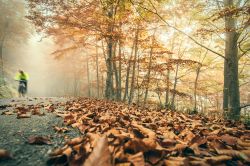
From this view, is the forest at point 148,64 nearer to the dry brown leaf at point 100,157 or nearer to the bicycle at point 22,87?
the dry brown leaf at point 100,157

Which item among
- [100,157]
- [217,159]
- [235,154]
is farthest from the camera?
[235,154]

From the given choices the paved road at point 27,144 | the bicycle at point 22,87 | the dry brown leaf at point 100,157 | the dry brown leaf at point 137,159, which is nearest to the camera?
the dry brown leaf at point 100,157

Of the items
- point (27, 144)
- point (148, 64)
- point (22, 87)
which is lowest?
point (27, 144)

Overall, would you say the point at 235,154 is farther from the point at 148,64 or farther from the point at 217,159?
the point at 148,64

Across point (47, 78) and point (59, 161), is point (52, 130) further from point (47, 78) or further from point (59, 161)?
point (47, 78)

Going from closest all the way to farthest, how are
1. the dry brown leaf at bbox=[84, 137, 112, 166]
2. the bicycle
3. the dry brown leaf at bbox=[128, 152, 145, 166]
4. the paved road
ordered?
the dry brown leaf at bbox=[84, 137, 112, 166] < the dry brown leaf at bbox=[128, 152, 145, 166] < the paved road < the bicycle

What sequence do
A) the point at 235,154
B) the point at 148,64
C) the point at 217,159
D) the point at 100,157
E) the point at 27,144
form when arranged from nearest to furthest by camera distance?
the point at 100,157
the point at 217,159
the point at 235,154
the point at 27,144
the point at 148,64

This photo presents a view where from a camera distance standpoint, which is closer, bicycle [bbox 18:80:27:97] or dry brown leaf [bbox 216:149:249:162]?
dry brown leaf [bbox 216:149:249:162]

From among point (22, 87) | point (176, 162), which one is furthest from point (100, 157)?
point (22, 87)

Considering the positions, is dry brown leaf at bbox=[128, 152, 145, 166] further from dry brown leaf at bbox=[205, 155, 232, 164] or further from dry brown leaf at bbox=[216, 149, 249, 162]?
dry brown leaf at bbox=[216, 149, 249, 162]

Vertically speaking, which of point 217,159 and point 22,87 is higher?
point 22,87

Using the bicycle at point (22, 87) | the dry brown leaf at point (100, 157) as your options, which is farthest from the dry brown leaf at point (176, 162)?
the bicycle at point (22, 87)

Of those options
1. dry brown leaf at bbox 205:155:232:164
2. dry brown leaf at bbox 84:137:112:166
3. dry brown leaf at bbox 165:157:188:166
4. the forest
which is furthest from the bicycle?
Result: dry brown leaf at bbox 205:155:232:164

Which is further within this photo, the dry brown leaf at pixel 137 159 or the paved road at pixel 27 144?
the paved road at pixel 27 144
